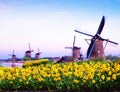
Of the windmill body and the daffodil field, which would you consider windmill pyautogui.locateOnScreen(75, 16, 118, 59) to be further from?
the daffodil field

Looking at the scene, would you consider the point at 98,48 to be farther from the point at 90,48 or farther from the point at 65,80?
the point at 65,80

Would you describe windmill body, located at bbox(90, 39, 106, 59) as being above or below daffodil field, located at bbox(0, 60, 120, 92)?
above

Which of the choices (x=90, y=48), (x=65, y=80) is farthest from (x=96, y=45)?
(x=65, y=80)

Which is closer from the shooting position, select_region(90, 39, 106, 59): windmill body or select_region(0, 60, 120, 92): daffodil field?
select_region(0, 60, 120, 92): daffodil field

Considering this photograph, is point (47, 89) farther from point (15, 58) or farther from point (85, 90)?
point (15, 58)

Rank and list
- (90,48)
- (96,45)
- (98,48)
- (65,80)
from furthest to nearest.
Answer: (98,48), (96,45), (90,48), (65,80)

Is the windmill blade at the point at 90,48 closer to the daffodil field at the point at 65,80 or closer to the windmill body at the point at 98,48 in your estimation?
the windmill body at the point at 98,48

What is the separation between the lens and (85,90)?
11141 millimetres

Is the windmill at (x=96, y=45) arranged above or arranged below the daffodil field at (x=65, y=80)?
above

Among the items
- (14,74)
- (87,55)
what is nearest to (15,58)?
(87,55)

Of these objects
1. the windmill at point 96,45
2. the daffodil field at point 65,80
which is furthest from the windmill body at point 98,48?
the daffodil field at point 65,80

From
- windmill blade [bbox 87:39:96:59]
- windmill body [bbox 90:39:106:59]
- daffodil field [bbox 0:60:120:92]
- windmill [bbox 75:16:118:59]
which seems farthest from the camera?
windmill body [bbox 90:39:106:59]

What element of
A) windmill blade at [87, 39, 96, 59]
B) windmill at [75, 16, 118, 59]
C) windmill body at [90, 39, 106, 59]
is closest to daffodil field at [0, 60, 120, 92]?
windmill blade at [87, 39, 96, 59]

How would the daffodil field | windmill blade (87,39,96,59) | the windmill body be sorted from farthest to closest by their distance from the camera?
the windmill body → windmill blade (87,39,96,59) → the daffodil field
